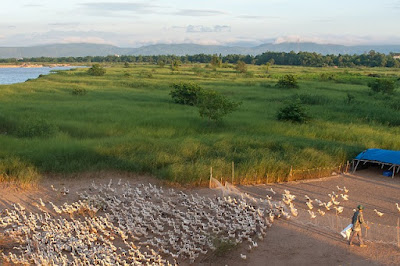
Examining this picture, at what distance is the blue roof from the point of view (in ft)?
54.1

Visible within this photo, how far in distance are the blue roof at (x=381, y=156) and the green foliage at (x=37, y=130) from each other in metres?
15.5

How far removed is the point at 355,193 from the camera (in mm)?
14961

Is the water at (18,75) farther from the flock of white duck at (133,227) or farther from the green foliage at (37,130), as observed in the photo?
the flock of white duck at (133,227)

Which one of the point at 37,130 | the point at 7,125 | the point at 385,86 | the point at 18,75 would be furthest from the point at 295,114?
the point at 18,75

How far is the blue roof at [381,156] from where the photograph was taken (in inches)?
650

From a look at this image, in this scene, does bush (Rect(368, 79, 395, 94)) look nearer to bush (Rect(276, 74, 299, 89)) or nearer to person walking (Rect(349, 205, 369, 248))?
bush (Rect(276, 74, 299, 89))

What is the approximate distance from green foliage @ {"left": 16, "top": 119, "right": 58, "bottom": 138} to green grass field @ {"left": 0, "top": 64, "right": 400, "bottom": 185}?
0.05m

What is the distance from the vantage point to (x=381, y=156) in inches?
667

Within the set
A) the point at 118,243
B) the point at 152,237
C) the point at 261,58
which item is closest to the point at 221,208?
the point at 152,237

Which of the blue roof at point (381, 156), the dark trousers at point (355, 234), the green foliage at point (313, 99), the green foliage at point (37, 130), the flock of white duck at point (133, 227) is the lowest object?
the flock of white duck at point (133, 227)

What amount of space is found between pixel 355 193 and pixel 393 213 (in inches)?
78.5

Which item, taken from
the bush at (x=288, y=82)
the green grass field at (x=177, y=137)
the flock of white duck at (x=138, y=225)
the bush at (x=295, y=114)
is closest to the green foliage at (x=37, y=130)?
the green grass field at (x=177, y=137)

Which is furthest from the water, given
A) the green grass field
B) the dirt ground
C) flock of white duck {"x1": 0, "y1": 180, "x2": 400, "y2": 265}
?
flock of white duck {"x1": 0, "y1": 180, "x2": 400, "y2": 265}

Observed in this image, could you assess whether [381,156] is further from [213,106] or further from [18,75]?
[18,75]
